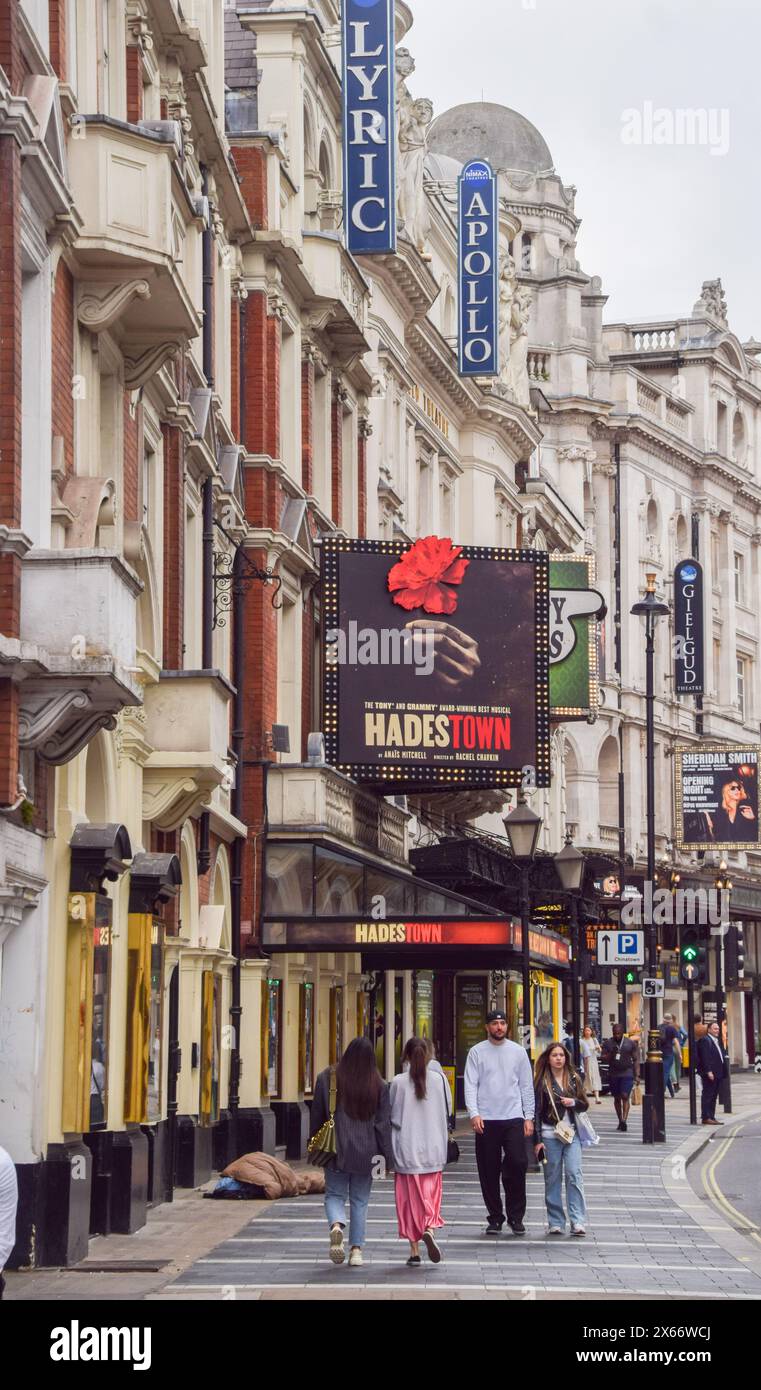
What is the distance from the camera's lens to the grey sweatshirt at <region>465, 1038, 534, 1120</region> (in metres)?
20.0

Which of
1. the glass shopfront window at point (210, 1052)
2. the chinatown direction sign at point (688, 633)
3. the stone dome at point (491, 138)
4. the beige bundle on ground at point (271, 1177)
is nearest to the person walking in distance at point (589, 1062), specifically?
the glass shopfront window at point (210, 1052)

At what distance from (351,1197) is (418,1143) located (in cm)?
76

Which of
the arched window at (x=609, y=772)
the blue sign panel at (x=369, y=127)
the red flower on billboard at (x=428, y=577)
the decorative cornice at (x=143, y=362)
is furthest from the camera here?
the arched window at (x=609, y=772)

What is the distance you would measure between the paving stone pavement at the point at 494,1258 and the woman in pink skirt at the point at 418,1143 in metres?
0.33

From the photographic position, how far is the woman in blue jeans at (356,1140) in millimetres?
17422

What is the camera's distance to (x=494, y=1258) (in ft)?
59.4

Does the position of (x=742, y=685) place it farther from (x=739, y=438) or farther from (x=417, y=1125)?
(x=417, y=1125)

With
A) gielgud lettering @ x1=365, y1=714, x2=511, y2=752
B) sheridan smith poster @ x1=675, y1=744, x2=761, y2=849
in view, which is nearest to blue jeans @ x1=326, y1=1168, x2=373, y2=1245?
gielgud lettering @ x1=365, y1=714, x2=511, y2=752

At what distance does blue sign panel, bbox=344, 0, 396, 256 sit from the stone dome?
41763 millimetres

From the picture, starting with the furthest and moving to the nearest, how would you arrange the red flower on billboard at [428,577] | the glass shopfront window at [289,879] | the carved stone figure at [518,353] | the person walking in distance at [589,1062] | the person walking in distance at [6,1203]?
the carved stone figure at [518,353]
the person walking in distance at [589,1062]
the red flower on billboard at [428,577]
the glass shopfront window at [289,879]
the person walking in distance at [6,1203]

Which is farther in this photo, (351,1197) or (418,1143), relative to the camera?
(418,1143)

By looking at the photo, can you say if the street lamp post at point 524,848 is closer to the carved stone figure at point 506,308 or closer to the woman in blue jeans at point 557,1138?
the woman in blue jeans at point 557,1138

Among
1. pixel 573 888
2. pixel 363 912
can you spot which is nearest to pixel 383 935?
pixel 363 912
